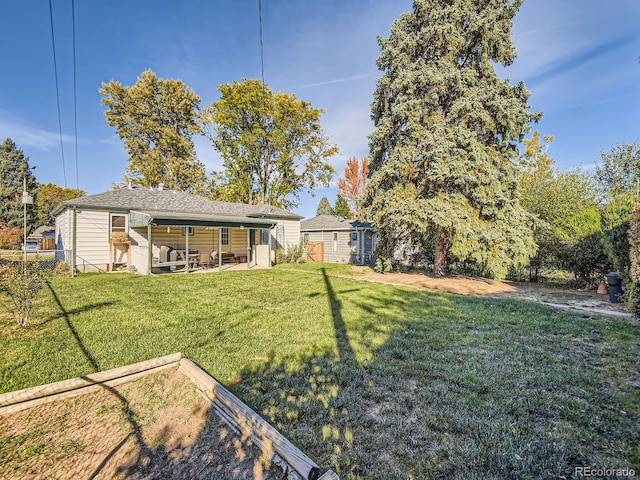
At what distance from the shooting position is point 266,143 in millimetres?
26500

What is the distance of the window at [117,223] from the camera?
13.3 m

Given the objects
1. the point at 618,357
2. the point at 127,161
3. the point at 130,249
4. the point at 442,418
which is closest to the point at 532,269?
the point at 618,357

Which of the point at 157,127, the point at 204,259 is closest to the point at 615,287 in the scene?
the point at 204,259

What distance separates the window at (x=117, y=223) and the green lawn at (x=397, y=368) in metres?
6.96

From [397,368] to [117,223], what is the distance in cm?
1489

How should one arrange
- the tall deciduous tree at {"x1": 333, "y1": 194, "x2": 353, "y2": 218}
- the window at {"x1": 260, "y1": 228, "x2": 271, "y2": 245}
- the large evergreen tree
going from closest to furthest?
the window at {"x1": 260, "y1": 228, "x2": 271, "y2": 245}
the large evergreen tree
the tall deciduous tree at {"x1": 333, "y1": 194, "x2": 353, "y2": 218}

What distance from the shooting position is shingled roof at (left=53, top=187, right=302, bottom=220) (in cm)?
1302

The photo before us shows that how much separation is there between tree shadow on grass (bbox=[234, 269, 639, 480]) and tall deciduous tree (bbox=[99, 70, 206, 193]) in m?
28.5

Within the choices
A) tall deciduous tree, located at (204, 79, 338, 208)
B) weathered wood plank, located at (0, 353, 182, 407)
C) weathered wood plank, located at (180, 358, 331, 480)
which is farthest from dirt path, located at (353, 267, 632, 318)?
tall deciduous tree, located at (204, 79, 338, 208)

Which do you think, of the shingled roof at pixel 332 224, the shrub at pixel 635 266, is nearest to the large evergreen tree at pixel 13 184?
the shingled roof at pixel 332 224

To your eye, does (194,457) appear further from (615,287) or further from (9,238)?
(9,238)

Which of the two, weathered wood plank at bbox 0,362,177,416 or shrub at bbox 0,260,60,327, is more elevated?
shrub at bbox 0,260,60,327

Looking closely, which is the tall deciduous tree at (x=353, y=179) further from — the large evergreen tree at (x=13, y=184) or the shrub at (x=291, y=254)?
the large evergreen tree at (x=13, y=184)
